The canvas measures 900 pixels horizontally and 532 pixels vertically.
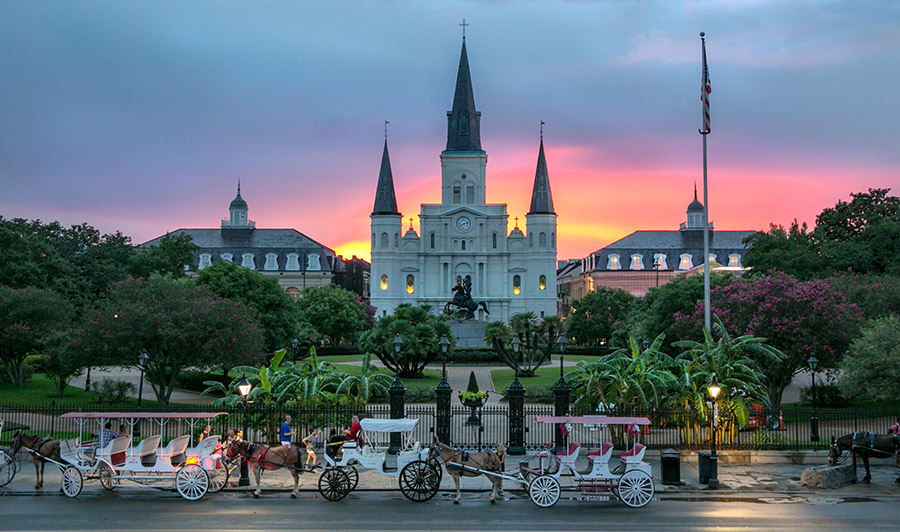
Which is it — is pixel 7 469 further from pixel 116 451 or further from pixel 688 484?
pixel 688 484

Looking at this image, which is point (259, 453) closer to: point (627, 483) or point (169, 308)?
point (627, 483)

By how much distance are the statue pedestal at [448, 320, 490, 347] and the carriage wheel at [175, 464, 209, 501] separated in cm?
4987

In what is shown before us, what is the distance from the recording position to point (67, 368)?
35.7 meters

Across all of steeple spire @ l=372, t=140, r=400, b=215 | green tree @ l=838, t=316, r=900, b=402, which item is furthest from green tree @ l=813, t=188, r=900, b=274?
steeple spire @ l=372, t=140, r=400, b=215

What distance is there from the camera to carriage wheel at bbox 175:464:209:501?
17156 millimetres

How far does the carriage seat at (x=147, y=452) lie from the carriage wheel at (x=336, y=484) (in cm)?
373

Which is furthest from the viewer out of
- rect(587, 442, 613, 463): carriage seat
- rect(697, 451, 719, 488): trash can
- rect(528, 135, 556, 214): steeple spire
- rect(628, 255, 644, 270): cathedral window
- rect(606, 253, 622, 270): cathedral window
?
rect(606, 253, 622, 270): cathedral window

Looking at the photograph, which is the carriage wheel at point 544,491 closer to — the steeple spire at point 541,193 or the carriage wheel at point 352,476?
the carriage wheel at point 352,476

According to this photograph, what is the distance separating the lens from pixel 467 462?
17.3 metres

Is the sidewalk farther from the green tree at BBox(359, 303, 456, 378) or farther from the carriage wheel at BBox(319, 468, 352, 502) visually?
the green tree at BBox(359, 303, 456, 378)

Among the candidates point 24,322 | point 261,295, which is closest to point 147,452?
point 24,322

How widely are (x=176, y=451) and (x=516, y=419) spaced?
9.71 metres

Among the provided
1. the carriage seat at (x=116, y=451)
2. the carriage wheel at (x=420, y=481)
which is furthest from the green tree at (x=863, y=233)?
the carriage seat at (x=116, y=451)

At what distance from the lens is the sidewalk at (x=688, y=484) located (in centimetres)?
1830
